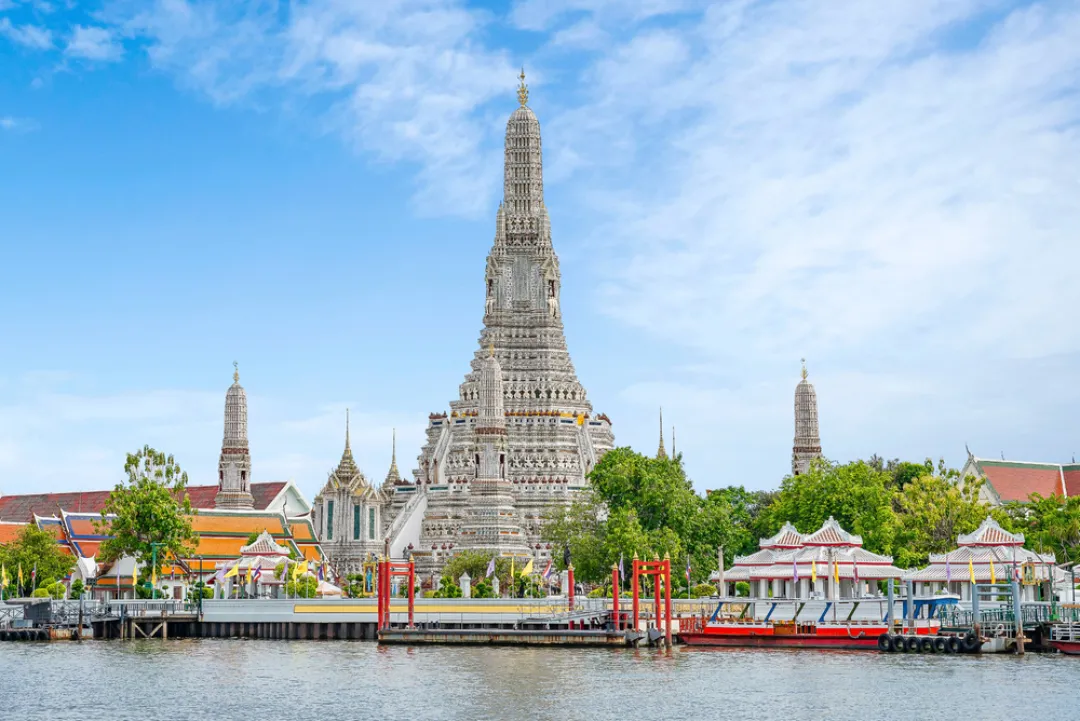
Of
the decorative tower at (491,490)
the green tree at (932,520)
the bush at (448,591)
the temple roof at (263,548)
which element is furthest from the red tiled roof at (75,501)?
the green tree at (932,520)

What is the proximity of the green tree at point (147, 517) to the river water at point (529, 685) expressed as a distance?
14124 millimetres

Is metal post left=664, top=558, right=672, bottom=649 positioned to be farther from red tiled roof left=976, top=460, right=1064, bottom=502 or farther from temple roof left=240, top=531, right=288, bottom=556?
red tiled roof left=976, top=460, right=1064, bottom=502

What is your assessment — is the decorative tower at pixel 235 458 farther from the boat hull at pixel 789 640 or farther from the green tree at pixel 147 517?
the boat hull at pixel 789 640

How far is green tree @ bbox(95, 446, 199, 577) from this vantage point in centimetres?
7800

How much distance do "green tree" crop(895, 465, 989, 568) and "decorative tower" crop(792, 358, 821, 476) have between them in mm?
23434

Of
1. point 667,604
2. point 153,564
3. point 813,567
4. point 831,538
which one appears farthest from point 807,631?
point 153,564

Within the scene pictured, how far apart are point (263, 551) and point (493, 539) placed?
649 inches

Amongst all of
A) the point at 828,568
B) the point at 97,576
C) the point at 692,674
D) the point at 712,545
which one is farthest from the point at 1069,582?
the point at 97,576

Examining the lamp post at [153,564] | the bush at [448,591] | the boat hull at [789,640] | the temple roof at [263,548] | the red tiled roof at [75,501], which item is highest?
the red tiled roof at [75,501]

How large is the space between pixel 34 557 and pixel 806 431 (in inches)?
1889

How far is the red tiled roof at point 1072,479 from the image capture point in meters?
99.9

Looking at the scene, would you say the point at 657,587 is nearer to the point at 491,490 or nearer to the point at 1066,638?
the point at 1066,638

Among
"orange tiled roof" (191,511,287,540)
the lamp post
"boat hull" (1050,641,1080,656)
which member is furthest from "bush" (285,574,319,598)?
"boat hull" (1050,641,1080,656)

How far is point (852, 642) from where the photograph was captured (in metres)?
62.2
